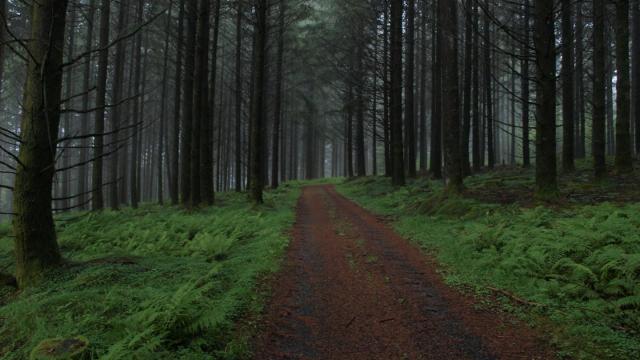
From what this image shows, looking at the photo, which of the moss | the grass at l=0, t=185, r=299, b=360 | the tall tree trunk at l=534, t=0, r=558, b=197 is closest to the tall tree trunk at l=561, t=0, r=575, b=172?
the tall tree trunk at l=534, t=0, r=558, b=197

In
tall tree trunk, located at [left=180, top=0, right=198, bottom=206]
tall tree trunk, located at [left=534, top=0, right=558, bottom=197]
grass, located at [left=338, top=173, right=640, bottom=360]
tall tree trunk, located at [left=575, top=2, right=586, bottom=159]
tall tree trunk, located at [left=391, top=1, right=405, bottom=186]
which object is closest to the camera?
grass, located at [left=338, top=173, right=640, bottom=360]

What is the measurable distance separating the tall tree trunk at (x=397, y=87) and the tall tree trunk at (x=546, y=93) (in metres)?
9.07

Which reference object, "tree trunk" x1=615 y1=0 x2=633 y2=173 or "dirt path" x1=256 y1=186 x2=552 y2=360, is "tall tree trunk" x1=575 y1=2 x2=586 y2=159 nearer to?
"tree trunk" x1=615 y1=0 x2=633 y2=173

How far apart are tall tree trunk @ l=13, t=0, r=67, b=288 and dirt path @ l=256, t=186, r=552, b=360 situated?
331 cm

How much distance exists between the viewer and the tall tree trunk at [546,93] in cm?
1021

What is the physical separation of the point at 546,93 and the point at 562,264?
5987 mm

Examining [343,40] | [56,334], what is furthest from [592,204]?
[343,40]

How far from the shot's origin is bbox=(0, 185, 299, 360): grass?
3.81 metres

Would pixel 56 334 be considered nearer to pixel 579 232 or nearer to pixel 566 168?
pixel 579 232

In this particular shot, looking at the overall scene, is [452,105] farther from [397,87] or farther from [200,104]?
[200,104]

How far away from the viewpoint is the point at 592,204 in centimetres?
952

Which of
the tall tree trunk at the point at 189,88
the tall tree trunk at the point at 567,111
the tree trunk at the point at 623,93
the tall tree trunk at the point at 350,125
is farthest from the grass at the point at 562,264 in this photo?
the tall tree trunk at the point at 350,125

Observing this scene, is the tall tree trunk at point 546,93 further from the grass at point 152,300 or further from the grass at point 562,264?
the grass at point 152,300

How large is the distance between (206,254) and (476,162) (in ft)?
63.0
